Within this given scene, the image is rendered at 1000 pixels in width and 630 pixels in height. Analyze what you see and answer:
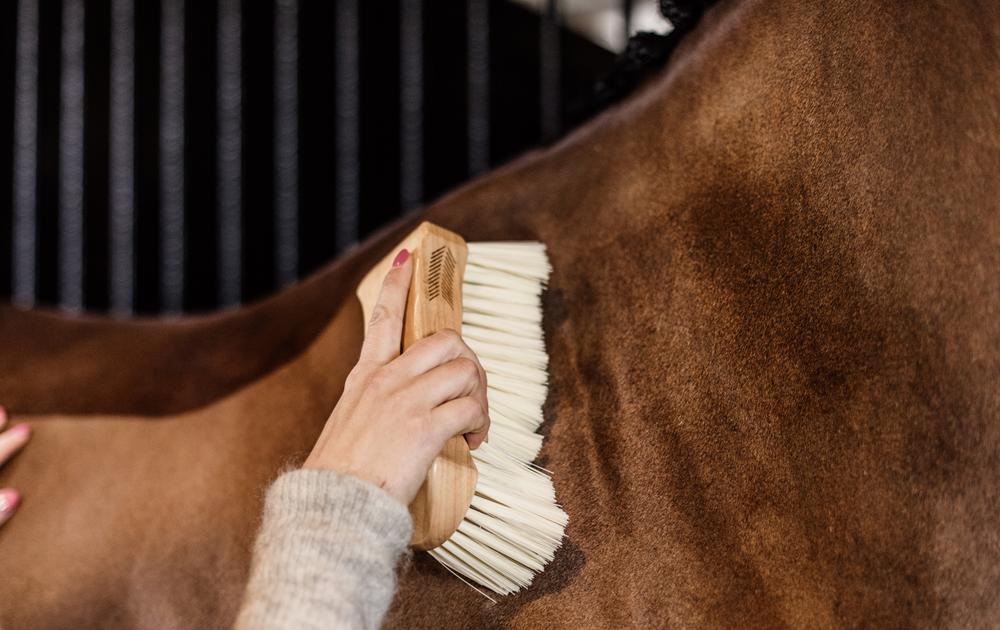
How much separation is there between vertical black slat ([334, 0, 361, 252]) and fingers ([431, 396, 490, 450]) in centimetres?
119

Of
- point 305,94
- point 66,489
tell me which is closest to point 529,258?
point 66,489

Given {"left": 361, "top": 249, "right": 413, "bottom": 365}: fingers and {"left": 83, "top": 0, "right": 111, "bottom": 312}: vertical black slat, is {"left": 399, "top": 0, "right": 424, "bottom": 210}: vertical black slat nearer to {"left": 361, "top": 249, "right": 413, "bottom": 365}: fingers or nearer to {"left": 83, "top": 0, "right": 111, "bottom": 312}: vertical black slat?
{"left": 83, "top": 0, "right": 111, "bottom": 312}: vertical black slat

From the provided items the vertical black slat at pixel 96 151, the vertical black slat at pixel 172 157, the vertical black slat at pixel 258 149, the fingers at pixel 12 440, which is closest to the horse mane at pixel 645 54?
the fingers at pixel 12 440

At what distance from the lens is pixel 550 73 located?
1.61 metres

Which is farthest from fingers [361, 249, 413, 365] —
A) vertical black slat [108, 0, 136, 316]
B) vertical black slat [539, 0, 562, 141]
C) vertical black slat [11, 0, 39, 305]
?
vertical black slat [11, 0, 39, 305]

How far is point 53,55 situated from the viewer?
165 centimetres

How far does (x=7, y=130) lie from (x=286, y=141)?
1.88 ft

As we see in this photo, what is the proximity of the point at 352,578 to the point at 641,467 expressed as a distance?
230mm

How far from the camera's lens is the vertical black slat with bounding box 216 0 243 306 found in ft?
5.34

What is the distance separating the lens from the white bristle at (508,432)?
538 millimetres

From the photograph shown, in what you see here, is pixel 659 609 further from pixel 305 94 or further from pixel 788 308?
pixel 305 94

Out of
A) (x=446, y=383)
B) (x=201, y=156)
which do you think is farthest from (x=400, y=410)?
(x=201, y=156)

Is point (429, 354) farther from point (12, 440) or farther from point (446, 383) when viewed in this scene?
point (12, 440)

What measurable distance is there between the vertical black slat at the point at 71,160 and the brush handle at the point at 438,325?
1.35 metres
